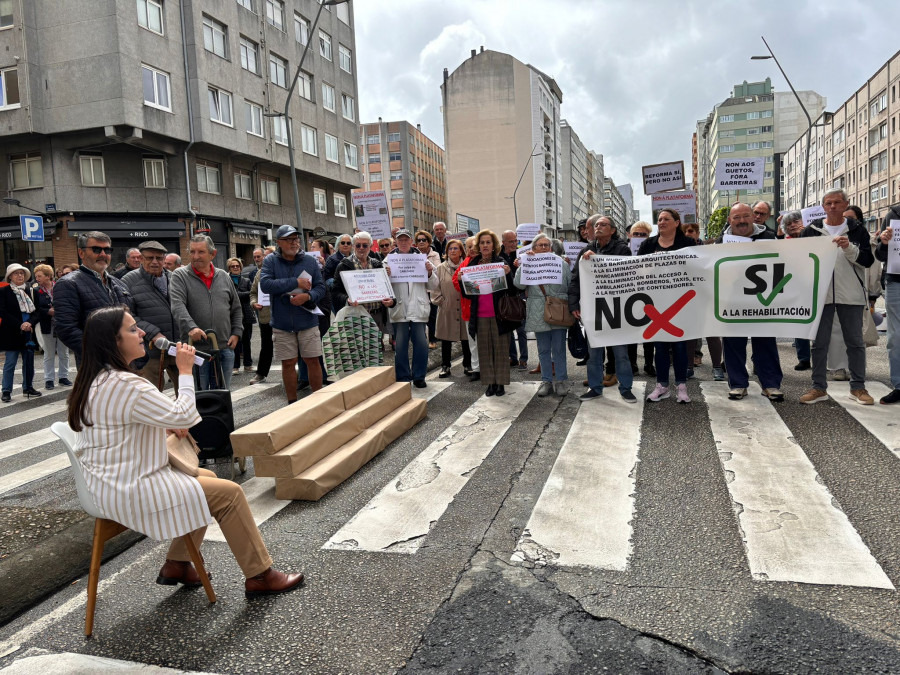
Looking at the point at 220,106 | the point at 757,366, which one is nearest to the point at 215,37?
the point at 220,106

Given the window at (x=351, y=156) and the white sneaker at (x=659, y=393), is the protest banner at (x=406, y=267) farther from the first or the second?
the window at (x=351, y=156)

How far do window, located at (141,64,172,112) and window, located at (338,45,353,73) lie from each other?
15019 mm

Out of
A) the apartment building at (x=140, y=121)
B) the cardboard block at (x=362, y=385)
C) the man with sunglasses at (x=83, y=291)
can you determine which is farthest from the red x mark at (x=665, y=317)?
the apartment building at (x=140, y=121)

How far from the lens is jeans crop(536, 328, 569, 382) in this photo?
8.00 m

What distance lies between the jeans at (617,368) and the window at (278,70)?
101ft

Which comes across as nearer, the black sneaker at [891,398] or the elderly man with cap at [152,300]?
the elderly man with cap at [152,300]

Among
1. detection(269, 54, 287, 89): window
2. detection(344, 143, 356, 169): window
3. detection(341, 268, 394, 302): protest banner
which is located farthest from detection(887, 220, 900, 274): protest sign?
detection(344, 143, 356, 169): window

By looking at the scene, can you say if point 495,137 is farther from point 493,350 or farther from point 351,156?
point 493,350

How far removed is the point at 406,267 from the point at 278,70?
1167 inches

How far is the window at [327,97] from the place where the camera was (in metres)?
37.4

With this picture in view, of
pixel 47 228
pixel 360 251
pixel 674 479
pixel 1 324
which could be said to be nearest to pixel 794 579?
pixel 674 479

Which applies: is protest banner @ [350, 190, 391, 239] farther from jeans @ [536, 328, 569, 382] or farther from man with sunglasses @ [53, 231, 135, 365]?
man with sunglasses @ [53, 231, 135, 365]

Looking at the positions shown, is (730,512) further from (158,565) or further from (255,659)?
(158,565)

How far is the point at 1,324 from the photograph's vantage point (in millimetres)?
10008
